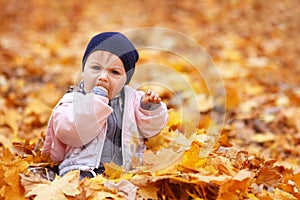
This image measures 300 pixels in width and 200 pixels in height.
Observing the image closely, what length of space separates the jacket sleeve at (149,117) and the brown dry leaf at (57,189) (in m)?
0.53

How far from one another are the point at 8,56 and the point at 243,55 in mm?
3014

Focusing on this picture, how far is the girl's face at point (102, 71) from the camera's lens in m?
2.57

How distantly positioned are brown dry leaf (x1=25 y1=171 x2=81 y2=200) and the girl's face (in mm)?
492

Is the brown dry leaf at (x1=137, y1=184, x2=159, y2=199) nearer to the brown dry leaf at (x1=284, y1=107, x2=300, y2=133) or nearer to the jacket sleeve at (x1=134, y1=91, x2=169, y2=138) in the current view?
the jacket sleeve at (x1=134, y1=91, x2=169, y2=138)

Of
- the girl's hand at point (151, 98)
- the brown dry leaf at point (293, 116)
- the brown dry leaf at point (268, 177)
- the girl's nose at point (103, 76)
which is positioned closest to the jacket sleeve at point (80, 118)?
the girl's nose at point (103, 76)

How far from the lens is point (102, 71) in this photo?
2.58 metres

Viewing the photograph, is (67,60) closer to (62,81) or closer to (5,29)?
(62,81)

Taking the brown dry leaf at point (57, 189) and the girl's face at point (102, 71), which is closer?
the brown dry leaf at point (57, 189)

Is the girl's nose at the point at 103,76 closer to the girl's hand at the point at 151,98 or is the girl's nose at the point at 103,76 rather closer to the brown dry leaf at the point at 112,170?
the girl's hand at the point at 151,98

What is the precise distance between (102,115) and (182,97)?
10.2 feet

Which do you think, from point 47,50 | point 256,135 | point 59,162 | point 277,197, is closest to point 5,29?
point 47,50

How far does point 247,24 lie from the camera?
8.34m

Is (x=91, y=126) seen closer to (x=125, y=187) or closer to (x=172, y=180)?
(x=125, y=187)

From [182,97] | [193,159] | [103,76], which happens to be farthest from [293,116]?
[103,76]
